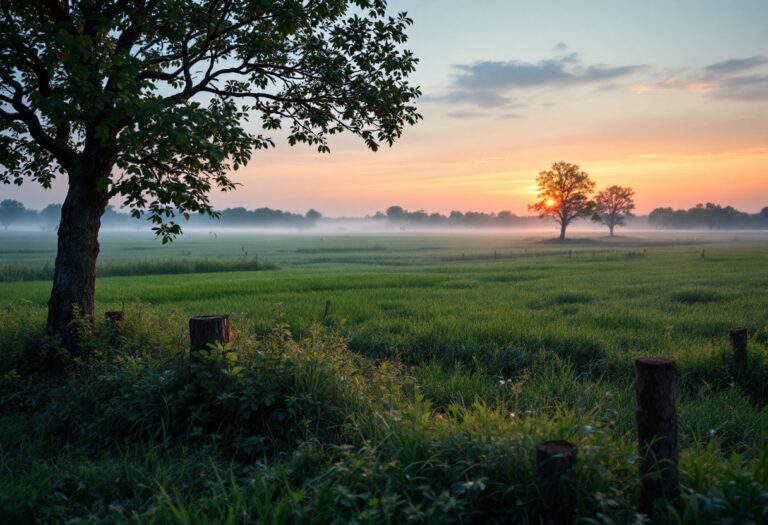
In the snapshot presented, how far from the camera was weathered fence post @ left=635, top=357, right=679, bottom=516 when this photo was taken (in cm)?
374

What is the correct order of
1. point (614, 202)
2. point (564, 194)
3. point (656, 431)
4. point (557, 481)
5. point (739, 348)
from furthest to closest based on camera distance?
1. point (614, 202)
2. point (564, 194)
3. point (739, 348)
4. point (656, 431)
5. point (557, 481)

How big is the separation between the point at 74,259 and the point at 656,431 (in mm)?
9843

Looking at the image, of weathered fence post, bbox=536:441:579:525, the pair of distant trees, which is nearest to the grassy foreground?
weathered fence post, bbox=536:441:579:525

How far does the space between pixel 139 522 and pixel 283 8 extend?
8.93m

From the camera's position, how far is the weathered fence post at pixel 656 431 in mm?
3736

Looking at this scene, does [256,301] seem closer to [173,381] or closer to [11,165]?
[11,165]

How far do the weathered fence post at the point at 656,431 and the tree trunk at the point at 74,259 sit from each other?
9206 millimetres

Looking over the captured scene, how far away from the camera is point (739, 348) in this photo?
8711 mm

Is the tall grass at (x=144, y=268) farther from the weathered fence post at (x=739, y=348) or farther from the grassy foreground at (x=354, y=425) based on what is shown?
the weathered fence post at (x=739, y=348)

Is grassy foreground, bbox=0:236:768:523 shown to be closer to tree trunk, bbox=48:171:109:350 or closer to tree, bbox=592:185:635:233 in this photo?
tree trunk, bbox=48:171:109:350

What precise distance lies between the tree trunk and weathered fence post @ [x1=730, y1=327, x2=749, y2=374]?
1178 centimetres

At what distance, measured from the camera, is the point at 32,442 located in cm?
630

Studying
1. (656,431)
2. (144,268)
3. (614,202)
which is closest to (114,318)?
(656,431)

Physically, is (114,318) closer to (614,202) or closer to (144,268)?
(144,268)
